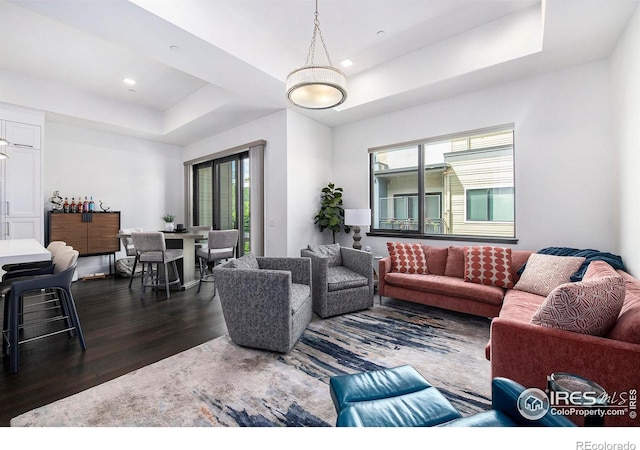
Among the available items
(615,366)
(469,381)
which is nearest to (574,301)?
(615,366)

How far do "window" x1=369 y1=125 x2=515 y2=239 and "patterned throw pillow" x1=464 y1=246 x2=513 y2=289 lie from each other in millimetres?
658

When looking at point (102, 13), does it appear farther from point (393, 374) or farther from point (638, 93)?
point (638, 93)

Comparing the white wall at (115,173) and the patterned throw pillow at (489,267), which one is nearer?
the patterned throw pillow at (489,267)

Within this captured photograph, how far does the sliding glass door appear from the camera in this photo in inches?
222

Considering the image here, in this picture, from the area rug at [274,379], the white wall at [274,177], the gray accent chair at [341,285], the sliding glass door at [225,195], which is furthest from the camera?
the sliding glass door at [225,195]

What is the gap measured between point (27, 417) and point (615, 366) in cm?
317

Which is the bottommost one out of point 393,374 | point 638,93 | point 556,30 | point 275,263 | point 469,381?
point 469,381

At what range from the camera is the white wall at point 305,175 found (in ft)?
15.2

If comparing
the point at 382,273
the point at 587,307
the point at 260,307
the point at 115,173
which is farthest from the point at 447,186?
the point at 115,173

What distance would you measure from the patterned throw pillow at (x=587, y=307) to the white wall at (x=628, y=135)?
1298mm

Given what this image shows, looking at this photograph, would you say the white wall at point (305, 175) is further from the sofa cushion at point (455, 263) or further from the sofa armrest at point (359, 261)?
the sofa cushion at point (455, 263)

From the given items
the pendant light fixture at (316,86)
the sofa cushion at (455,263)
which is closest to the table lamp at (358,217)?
the sofa cushion at (455,263)

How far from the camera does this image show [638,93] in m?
2.25

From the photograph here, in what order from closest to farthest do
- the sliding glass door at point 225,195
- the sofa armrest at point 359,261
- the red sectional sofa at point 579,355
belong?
the red sectional sofa at point 579,355 → the sofa armrest at point 359,261 → the sliding glass door at point 225,195
